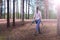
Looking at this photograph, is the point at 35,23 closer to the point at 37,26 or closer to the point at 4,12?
the point at 37,26

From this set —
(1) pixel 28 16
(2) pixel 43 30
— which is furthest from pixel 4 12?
(2) pixel 43 30

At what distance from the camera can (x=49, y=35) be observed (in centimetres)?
460

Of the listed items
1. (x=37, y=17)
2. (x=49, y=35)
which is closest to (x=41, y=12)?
(x=37, y=17)

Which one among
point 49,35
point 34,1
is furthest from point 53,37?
point 34,1

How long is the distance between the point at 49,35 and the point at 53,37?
0.07 meters

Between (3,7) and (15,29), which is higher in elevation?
(3,7)

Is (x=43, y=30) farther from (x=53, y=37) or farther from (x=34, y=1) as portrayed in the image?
(x=34, y=1)

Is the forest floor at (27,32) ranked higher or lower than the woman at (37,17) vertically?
lower

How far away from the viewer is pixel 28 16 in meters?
4.64

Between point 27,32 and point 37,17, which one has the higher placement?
point 37,17

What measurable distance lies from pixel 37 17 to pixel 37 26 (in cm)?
15

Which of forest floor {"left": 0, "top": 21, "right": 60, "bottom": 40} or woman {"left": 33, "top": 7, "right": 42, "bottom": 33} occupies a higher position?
woman {"left": 33, "top": 7, "right": 42, "bottom": 33}

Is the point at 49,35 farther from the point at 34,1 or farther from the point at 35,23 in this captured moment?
the point at 34,1

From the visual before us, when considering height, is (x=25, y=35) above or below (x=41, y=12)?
below
